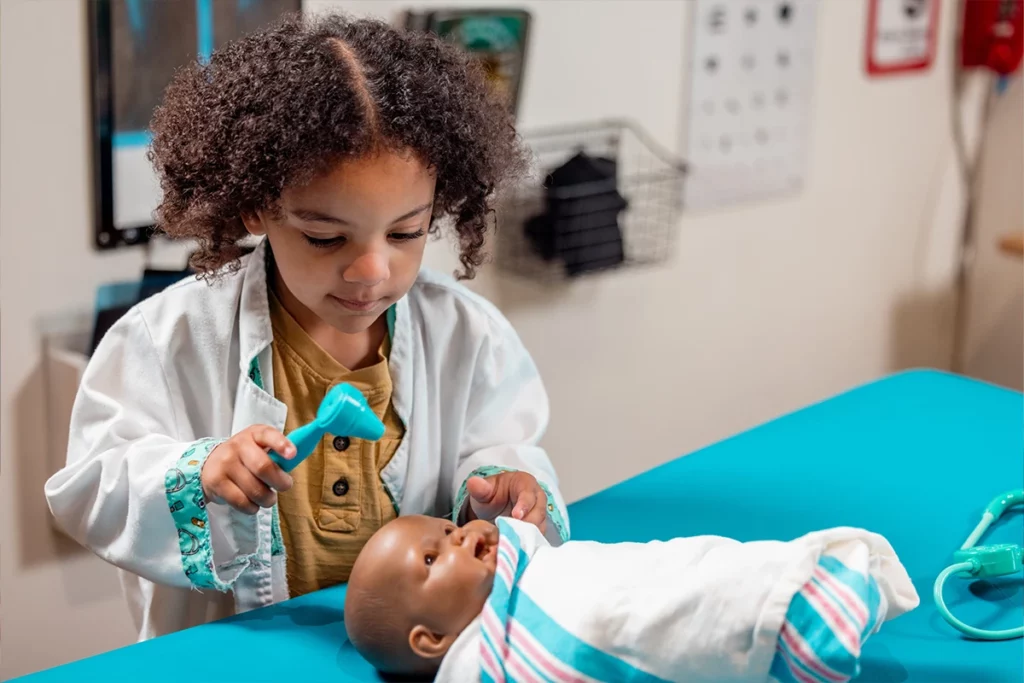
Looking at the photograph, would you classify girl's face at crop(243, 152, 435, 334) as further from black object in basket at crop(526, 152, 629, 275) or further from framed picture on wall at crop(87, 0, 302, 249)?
black object in basket at crop(526, 152, 629, 275)

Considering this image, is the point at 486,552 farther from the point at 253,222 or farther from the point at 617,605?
the point at 253,222

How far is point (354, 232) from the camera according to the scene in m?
0.94

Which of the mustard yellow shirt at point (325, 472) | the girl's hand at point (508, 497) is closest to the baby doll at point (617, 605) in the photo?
the girl's hand at point (508, 497)

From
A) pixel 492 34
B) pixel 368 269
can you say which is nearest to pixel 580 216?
pixel 492 34

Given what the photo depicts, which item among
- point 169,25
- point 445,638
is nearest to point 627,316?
point 169,25

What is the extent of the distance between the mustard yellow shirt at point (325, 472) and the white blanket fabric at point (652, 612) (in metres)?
0.29

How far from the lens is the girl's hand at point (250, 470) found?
896mm

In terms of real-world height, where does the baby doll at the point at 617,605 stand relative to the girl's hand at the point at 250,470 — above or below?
below

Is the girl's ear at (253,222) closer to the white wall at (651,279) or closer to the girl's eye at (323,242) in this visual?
the girl's eye at (323,242)

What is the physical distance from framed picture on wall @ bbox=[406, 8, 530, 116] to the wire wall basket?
104mm

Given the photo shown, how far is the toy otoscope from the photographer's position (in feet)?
2.92

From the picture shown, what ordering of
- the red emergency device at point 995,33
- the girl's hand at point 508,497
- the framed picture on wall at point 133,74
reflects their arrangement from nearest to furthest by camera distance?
the girl's hand at point 508,497 < the framed picture on wall at point 133,74 < the red emergency device at point 995,33

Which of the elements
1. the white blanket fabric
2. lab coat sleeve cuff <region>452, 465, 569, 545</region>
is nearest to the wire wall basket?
lab coat sleeve cuff <region>452, 465, 569, 545</region>

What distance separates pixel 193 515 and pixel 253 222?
10.4 inches
